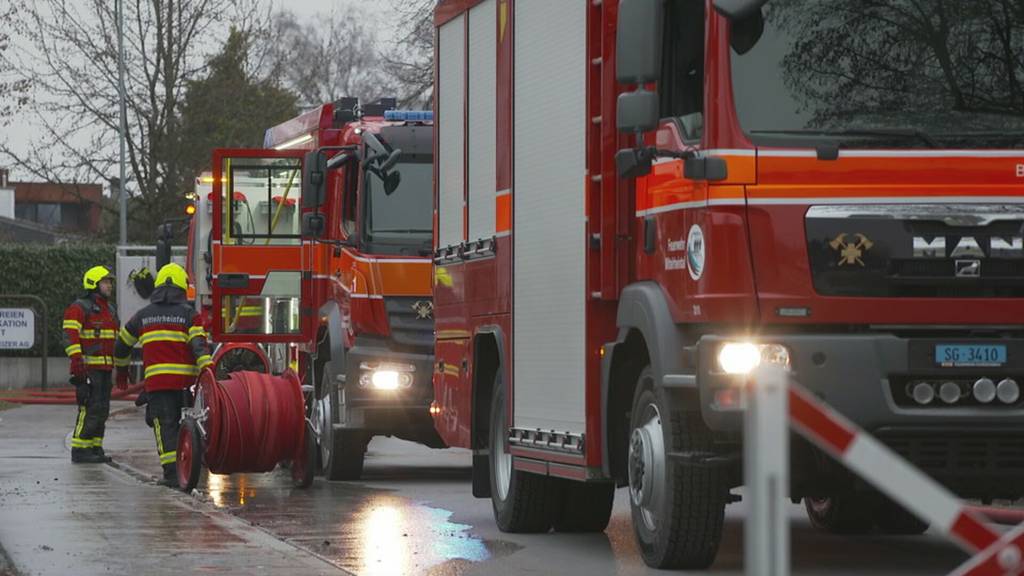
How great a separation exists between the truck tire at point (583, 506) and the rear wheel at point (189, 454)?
3.94 meters

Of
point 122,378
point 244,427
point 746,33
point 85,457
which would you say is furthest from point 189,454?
point 746,33

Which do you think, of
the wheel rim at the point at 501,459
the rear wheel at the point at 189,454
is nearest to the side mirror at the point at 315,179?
the rear wheel at the point at 189,454

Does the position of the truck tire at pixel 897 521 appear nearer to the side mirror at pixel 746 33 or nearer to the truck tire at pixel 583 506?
the truck tire at pixel 583 506

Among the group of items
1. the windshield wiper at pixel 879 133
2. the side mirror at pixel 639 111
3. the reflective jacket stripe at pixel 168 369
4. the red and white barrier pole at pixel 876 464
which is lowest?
the red and white barrier pole at pixel 876 464

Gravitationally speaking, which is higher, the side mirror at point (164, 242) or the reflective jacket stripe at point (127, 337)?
the side mirror at point (164, 242)

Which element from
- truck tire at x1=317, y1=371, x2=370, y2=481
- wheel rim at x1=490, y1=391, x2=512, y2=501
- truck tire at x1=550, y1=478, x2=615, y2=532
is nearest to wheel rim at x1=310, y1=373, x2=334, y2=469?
truck tire at x1=317, y1=371, x2=370, y2=481

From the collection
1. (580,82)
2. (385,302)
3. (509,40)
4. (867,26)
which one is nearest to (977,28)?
(867,26)

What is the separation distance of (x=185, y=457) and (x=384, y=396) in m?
1.73

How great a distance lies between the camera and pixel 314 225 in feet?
59.7

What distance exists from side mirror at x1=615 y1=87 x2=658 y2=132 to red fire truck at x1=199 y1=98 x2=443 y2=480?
7.49 meters

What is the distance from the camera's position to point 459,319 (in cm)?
1362

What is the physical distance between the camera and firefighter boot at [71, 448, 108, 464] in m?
19.4

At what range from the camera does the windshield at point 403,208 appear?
17516 millimetres

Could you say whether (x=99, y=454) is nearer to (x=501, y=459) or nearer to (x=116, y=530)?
(x=116, y=530)
